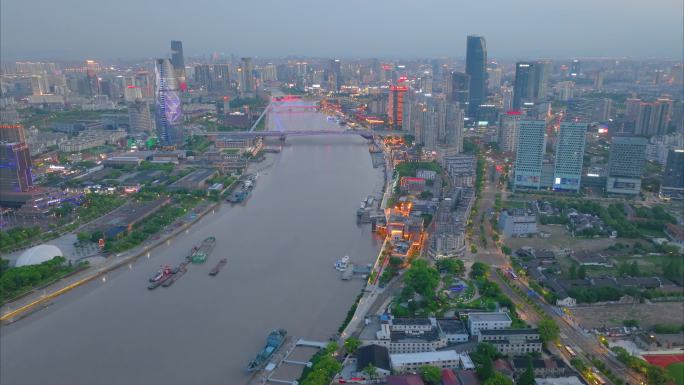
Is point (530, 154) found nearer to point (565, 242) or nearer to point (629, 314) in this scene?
point (565, 242)

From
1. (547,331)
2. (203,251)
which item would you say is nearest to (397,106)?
(203,251)

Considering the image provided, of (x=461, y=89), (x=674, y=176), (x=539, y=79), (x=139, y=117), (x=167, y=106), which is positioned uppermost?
(x=539, y=79)

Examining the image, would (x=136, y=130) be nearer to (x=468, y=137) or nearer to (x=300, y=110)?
(x=300, y=110)

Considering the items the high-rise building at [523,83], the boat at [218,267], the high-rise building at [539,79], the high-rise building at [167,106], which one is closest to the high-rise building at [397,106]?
the high-rise building at [523,83]

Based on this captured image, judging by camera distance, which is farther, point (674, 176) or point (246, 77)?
point (246, 77)

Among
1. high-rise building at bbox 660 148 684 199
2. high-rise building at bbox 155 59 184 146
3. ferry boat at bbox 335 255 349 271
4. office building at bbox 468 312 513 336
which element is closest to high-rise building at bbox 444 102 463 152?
high-rise building at bbox 660 148 684 199

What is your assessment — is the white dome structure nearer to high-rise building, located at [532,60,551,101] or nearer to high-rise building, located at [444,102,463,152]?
high-rise building, located at [444,102,463,152]

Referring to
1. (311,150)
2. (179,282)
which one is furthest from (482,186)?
(179,282)

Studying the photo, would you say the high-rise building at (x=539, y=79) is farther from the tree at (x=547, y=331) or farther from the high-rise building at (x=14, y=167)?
the high-rise building at (x=14, y=167)
